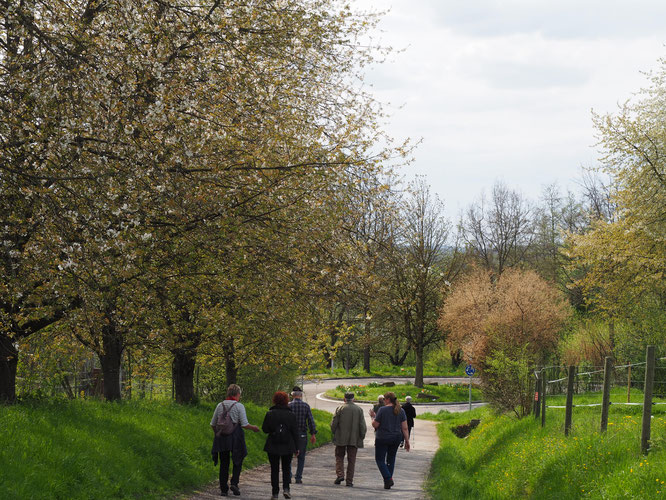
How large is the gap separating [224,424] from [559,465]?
486 centimetres

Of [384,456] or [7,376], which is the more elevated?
[7,376]

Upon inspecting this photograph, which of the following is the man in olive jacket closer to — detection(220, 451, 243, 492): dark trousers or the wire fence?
detection(220, 451, 243, 492): dark trousers

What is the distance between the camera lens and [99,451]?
10164mm

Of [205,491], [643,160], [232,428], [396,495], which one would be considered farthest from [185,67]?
[643,160]

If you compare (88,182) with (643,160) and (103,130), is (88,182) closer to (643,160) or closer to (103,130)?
(103,130)

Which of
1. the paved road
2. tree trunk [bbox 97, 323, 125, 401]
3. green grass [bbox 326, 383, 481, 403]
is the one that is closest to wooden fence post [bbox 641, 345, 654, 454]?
the paved road

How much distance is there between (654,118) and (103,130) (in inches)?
986

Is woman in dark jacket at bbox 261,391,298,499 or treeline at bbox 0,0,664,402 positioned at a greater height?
treeline at bbox 0,0,664,402

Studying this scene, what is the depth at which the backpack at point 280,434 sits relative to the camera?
1109 centimetres

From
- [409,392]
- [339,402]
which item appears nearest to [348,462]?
[339,402]

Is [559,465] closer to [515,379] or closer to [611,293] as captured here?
[515,379]

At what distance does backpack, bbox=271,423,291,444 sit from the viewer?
11094mm

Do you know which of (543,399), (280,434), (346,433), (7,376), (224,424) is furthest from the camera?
(543,399)

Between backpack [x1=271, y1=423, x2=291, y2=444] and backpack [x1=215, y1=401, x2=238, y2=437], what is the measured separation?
2.09ft
